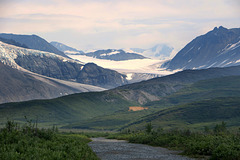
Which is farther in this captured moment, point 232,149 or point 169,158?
point 169,158

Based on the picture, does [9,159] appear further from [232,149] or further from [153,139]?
[153,139]

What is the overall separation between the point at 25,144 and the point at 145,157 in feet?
48.2

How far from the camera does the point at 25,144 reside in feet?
126

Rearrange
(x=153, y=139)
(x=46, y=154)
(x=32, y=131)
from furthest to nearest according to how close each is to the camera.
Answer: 1. (x=153, y=139)
2. (x=32, y=131)
3. (x=46, y=154)

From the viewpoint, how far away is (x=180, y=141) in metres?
60.2

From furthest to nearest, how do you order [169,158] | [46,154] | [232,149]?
1. [169,158]
2. [232,149]
3. [46,154]

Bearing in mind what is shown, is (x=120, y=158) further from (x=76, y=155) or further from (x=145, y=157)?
(x=76, y=155)

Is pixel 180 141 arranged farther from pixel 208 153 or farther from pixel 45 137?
pixel 45 137

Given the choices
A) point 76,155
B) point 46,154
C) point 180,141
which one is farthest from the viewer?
point 180,141

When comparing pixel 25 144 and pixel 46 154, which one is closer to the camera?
pixel 46 154

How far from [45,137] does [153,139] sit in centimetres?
2560

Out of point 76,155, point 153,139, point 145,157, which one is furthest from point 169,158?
point 153,139

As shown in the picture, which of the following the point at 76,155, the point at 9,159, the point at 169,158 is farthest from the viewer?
the point at 169,158

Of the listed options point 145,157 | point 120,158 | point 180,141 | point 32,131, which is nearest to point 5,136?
point 32,131
